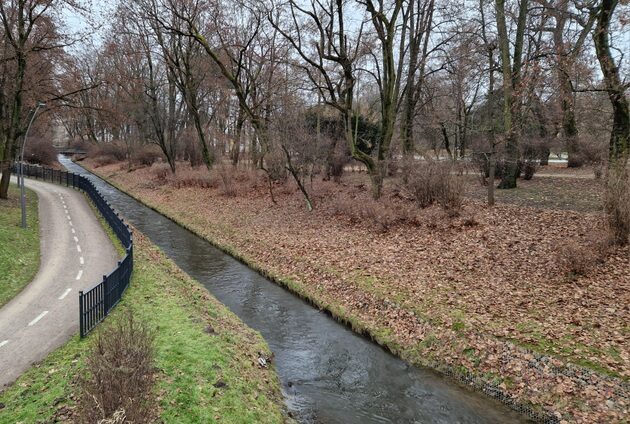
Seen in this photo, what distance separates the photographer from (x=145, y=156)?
55.8 metres

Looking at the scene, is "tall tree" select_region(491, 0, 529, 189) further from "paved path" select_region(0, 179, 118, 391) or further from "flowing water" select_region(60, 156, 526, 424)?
"paved path" select_region(0, 179, 118, 391)

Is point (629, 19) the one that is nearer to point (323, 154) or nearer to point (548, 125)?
point (548, 125)

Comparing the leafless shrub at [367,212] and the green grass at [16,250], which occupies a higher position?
the leafless shrub at [367,212]

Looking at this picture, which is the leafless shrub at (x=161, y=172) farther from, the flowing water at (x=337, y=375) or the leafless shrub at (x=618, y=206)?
the leafless shrub at (x=618, y=206)

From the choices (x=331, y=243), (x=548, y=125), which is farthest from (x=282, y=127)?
(x=548, y=125)

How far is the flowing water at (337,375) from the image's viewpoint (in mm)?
8953

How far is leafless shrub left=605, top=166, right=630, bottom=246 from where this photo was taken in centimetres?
1262

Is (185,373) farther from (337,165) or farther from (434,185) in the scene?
(337,165)

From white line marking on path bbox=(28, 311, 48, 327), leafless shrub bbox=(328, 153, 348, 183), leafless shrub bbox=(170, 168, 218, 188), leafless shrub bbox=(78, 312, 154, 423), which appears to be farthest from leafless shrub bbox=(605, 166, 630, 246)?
leafless shrub bbox=(170, 168, 218, 188)

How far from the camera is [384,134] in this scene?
24156 mm

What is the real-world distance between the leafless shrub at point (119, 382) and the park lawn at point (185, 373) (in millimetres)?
938

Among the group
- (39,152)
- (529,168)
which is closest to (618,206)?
(529,168)

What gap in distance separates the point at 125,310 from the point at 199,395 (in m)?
5.12

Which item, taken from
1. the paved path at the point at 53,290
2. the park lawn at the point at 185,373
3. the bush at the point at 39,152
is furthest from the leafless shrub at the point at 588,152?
the bush at the point at 39,152
